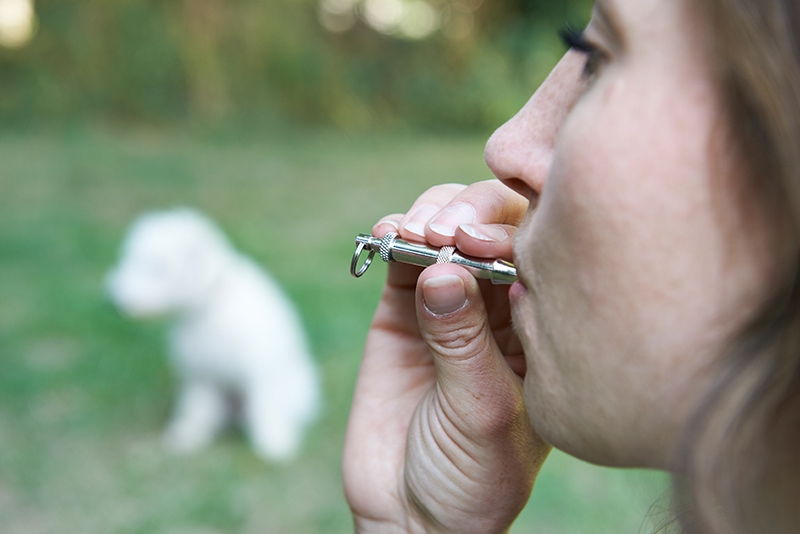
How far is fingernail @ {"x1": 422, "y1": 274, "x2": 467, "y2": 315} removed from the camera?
726 millimetres

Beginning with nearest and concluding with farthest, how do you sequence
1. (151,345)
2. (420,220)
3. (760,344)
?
(760,344) → (420,220) → (151,345)

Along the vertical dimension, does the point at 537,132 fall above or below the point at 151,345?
above

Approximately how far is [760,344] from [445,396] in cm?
41

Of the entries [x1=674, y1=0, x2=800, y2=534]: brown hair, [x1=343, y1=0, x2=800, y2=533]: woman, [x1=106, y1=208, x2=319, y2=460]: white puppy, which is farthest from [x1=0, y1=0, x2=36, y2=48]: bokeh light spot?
[x1=674, y1=0, x2=800, y2=534]: brown hair

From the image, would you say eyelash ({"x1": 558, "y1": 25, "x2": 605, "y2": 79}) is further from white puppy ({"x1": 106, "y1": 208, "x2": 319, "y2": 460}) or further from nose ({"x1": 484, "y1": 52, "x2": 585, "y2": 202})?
white puppy ({"x1": 106, "y1": 208, "x2": 319, "y2": 460})

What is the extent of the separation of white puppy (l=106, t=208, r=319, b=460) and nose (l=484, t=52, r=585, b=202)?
1557 millimetres

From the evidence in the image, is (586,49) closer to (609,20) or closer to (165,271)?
(609,20)

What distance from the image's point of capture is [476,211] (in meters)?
0.80

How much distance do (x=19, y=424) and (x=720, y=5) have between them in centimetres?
218

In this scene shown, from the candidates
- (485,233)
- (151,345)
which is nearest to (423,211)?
(485,233)

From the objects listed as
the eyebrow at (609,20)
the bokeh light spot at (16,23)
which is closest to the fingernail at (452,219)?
the eyebrow at (609,20)

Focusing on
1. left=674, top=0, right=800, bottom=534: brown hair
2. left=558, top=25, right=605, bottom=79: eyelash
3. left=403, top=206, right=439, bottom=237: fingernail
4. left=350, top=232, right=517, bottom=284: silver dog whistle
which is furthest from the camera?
left=403, top=206, right=439, bottom=237: fingernail

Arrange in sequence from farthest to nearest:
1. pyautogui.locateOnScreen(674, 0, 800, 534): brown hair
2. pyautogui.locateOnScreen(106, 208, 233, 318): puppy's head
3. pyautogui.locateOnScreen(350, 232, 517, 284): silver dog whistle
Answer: pyautogui.locateOnScreen(106, 208, 233, 318): puppy's head < pyautogui.locateOnScreen(350, 232, 517, 284): silver dog whistle < pyautogui.locateOnScreen(674, 0, 800, 534): brown hair

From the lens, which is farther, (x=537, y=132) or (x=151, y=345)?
(x=151, y=345)
